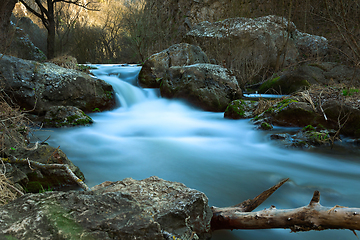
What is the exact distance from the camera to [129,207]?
1.54 m

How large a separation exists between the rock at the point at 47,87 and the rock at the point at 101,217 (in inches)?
220

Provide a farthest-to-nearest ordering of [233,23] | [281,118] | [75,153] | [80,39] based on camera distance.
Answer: [80,39]
[233,23]
[281,118]
[75,153]

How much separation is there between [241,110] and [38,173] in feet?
18.5

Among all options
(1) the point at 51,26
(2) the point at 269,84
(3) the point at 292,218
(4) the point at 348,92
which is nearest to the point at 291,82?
(2) the point at 269,84

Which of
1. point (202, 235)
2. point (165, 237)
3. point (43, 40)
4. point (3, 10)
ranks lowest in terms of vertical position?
point (202, 235)

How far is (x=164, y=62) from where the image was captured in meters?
11.0

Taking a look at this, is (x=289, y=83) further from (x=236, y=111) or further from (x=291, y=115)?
(x=291, y=115)

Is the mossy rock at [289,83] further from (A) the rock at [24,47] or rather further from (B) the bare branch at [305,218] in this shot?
(A) the rock at [24,47]

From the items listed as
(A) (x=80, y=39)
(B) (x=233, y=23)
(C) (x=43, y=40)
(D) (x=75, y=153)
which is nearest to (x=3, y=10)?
(D) (x=75, y=153)

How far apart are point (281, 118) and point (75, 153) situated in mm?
4729

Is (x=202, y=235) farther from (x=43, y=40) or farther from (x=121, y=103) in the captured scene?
(x=43, y=40)

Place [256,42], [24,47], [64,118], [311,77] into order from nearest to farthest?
[64,118] < [311,77] < [24,47] < [256,42]

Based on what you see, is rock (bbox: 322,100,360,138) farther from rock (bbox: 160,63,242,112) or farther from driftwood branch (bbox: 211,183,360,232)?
driftwood branch (bbox: 211,183,360,232)

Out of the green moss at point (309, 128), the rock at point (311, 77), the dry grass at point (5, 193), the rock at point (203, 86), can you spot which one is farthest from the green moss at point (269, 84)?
the dry grass at point (5, 193)
